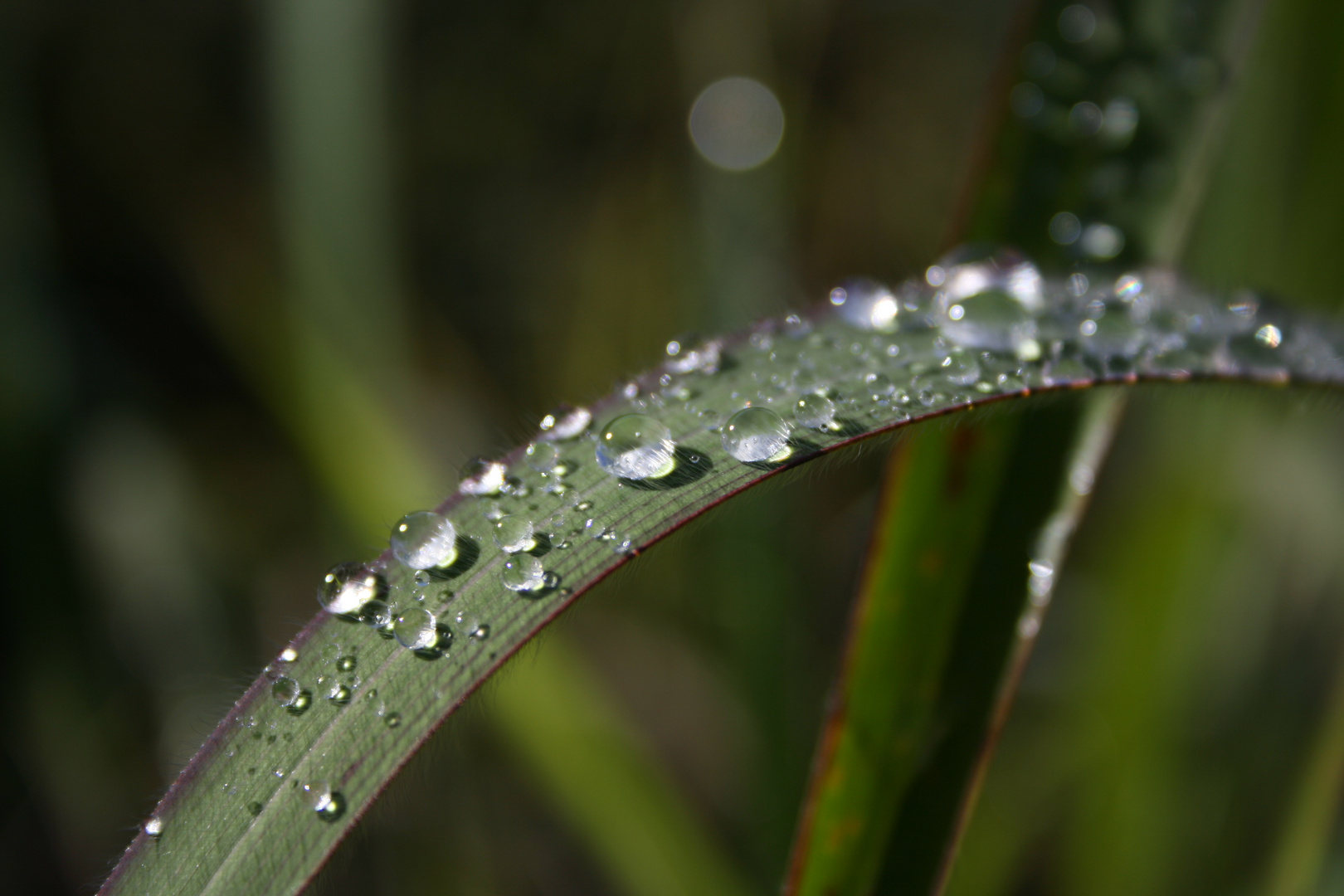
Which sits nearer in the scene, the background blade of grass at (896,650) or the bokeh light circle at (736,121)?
the background blade of grass at (896,650)

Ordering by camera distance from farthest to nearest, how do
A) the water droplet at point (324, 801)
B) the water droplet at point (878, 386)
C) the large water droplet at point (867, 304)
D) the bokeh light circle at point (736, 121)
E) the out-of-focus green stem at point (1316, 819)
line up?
the bokeh light circle at point (736, 121) → the out-of-focus green stem at point (1316, 819) → the large water droplet at point (867, 304) → the water droplet at point (878, 386) → the water droplet at point (324, 801)

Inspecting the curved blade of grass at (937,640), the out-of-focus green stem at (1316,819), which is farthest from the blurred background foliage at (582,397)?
the curved blade of grass at (937,640)

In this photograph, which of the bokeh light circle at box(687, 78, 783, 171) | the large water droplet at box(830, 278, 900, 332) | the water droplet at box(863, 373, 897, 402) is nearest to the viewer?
the water droplet at box(863, 373, 897, 402)

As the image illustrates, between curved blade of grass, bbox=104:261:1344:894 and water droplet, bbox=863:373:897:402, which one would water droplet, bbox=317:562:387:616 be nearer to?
curved blade of grass, bbox=104:261:1344:894

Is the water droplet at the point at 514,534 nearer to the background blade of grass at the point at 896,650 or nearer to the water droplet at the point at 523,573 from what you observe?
the water droplet at the point at 523,573

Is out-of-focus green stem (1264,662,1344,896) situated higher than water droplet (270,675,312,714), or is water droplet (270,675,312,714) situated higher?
out-of-focus green stem (1264,662,1344,896)

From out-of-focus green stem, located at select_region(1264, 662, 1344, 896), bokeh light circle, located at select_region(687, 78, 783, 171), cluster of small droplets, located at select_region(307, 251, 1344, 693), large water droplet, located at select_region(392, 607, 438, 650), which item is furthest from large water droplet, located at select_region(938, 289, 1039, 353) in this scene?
bokeh light circle, located at select_region(687, 78, 783, 171)

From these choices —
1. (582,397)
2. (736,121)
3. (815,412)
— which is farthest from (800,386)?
(736,121)

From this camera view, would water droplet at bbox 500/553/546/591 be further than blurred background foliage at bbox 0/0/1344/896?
No
